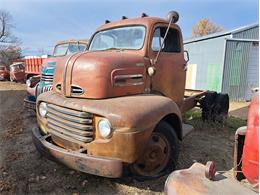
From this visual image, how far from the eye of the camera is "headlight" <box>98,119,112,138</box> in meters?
2.94

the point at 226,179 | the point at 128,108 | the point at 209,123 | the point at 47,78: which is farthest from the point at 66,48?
the point at 226,179

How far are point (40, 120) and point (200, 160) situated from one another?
2.72 metres

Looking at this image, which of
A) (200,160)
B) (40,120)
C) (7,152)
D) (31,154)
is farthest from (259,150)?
(7,152)

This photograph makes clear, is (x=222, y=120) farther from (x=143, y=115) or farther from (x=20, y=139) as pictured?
(x=20, y=139)

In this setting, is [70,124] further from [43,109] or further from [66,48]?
[66,48]

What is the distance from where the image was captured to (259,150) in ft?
7.21

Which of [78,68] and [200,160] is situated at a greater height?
[78,68]

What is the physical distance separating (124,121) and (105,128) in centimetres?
26

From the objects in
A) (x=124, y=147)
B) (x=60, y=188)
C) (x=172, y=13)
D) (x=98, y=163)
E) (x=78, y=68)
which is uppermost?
(x=172, y=13)

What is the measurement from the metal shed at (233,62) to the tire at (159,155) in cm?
1096

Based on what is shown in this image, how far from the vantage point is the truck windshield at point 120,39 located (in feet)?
13.8

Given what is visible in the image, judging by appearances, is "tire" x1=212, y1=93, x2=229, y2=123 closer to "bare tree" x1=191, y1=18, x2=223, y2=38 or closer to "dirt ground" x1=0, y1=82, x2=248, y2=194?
"dirt ground" x1=0, y1=82, x2=248, y2=194

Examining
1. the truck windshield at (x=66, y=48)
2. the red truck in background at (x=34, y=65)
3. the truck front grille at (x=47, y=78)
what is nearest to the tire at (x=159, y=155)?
the truck front grille at (x=47, y=78)

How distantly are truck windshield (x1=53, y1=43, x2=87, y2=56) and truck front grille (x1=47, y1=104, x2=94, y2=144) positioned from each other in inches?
189
